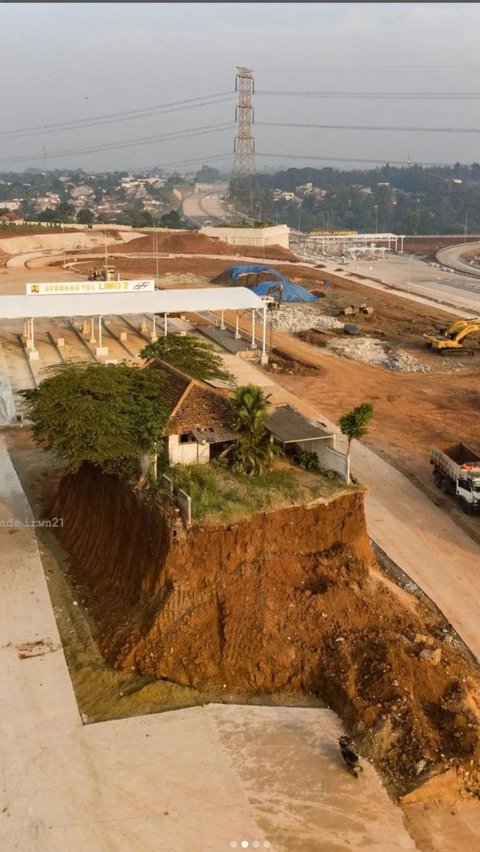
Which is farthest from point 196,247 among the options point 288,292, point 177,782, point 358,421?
point 177,782

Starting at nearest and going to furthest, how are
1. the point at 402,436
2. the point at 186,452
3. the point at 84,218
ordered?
the point at 186,452, the point at 402,436, the point at 84,218

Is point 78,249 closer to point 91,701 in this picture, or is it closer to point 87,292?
point 87,292

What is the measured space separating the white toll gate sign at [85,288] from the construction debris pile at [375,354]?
10.3 metres

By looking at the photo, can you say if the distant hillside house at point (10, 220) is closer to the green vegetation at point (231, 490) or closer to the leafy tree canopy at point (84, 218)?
the leafy tree canopy at point (84, 218)

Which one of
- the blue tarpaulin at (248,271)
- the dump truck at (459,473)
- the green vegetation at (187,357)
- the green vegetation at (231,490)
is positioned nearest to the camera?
the green vegetation at (231,490)

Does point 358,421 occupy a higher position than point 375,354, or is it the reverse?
point 358,421

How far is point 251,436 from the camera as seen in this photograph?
1819cm

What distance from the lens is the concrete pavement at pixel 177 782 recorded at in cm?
1163

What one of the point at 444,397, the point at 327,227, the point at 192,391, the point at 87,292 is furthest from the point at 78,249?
the point at 327,227

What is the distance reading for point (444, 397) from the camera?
1302 inches

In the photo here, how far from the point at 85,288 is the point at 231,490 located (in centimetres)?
2547

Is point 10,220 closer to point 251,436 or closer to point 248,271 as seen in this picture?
point 248,271

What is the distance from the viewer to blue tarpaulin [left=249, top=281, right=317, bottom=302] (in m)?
50.1

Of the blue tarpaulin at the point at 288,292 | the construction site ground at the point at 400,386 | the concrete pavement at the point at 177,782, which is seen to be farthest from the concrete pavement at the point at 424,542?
the blue tarpaulin at the point at 288,292
